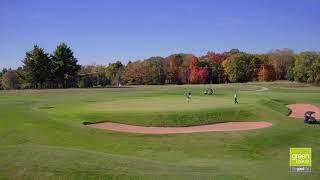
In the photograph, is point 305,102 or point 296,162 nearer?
point 296,162

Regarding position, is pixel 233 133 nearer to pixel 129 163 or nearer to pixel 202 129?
pixel 202 129

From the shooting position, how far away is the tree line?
12531 centimetres

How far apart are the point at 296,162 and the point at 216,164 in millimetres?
4053

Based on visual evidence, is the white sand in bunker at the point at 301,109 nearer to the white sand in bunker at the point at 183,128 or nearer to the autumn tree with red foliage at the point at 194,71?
the white sand in bunker at the point at 183,128

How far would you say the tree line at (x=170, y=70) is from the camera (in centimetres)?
12531

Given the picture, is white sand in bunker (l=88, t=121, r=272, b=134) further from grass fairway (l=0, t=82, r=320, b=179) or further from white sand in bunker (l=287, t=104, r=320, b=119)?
white sand in bunker (l=287, t=104, r=320, b=119)

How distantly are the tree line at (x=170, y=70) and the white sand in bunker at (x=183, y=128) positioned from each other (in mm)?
87784

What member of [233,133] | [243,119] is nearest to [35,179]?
[233,133]

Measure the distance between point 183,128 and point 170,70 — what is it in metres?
129

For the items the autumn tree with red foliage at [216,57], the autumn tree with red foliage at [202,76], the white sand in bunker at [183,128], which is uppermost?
the autumn tree with red foliage at [216,57]

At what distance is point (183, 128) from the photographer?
38.9 metres

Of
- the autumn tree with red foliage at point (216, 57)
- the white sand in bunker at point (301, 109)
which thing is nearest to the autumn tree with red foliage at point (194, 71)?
the autumn tree with red foliage at point (216, 57)

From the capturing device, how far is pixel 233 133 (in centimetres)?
3484

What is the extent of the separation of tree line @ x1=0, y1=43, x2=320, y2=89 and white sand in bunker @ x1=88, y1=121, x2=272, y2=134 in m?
87.8
